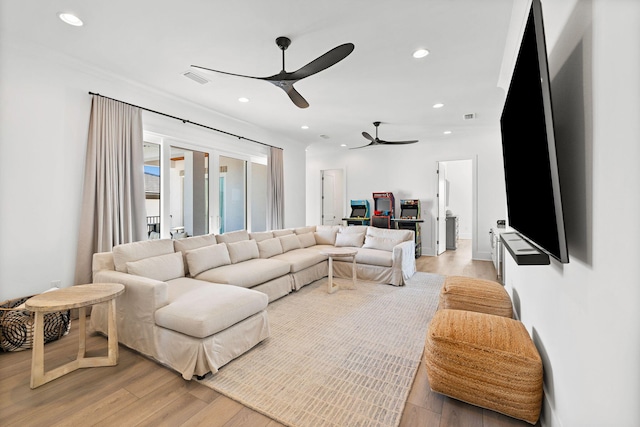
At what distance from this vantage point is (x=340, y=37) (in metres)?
2.61

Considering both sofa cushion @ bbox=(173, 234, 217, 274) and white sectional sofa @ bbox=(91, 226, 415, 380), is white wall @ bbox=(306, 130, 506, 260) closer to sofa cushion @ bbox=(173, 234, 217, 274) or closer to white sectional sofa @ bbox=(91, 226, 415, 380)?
white sectional sofa @ bbox=(91, 226, 415, 380)

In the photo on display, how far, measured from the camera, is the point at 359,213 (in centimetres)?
754

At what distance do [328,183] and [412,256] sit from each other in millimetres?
4237

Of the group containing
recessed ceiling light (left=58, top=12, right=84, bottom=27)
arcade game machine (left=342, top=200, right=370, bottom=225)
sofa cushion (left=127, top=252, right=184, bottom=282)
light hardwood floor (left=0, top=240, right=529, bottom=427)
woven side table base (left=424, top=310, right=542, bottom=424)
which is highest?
recessed ceiling light (left=58, top=12, right=84, bottom=27)

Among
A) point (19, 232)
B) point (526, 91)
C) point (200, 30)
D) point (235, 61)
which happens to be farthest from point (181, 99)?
point (526, 91)

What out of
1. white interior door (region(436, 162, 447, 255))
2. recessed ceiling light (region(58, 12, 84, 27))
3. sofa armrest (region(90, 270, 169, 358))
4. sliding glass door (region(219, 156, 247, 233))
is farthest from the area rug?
white interior door (region(436, 162, 447, 255))

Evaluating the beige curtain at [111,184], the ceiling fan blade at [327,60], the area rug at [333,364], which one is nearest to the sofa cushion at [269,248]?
the area rug at [333,364]

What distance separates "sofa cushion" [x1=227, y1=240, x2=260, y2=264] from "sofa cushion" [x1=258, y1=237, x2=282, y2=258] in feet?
0.33

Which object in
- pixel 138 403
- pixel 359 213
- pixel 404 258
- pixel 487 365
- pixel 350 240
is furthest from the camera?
pixel 359 213

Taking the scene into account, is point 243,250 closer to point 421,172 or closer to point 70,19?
point 70,19

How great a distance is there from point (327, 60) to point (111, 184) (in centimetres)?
294

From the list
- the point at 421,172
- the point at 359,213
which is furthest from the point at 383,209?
the point at 421,172

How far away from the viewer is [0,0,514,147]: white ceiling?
224 cm

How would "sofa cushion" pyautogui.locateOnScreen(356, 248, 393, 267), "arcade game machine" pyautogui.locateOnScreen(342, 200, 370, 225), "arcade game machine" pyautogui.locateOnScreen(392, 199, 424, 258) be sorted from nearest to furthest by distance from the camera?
"sofa cushion" pyautogui.locateOnScreen(356, 248, 393, 267) < "arcade game machine" pyautogui.locateOnScreen(392, 199, 424, 258) < "arcade game machine" pyautogui.locateOnScreen(342, 200, 370, 225)
